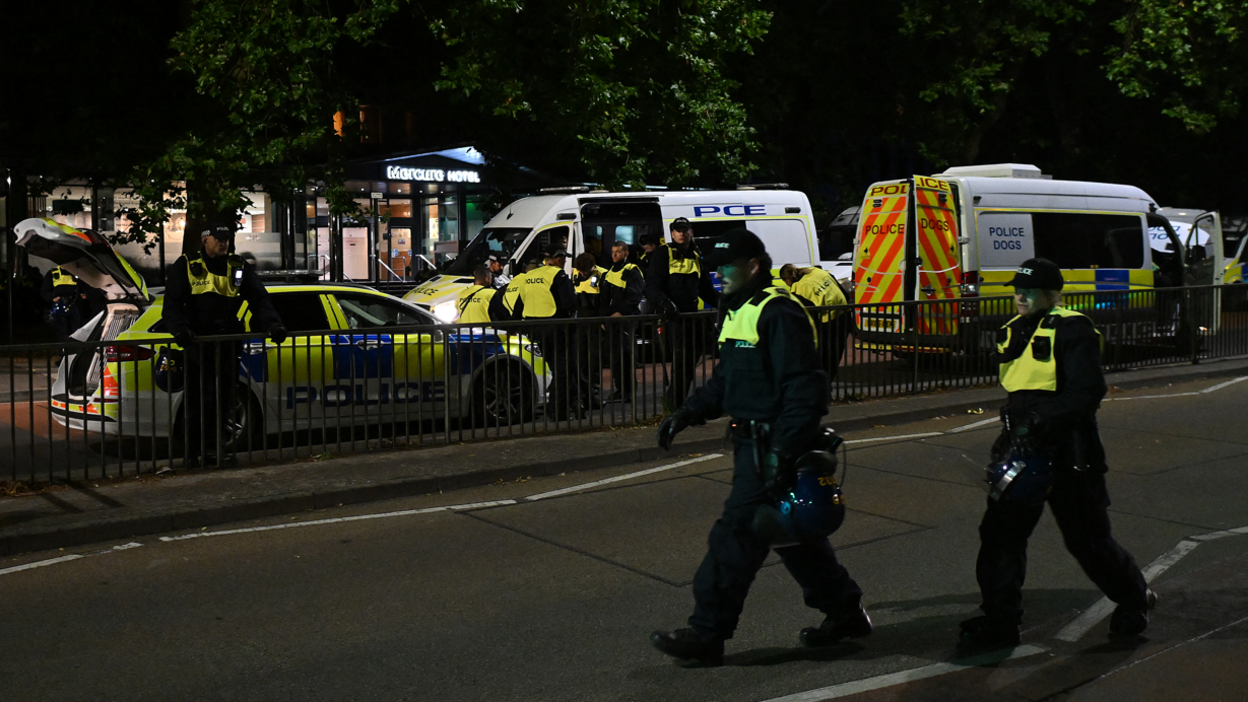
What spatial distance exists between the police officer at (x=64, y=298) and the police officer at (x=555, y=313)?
6.53m

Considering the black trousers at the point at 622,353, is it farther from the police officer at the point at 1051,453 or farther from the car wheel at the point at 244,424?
the police officer at the point at 1051,453

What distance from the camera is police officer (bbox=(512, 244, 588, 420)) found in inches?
432

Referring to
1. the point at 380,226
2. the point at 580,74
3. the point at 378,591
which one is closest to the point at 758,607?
the point at 378,591

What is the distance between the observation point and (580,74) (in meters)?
18.0

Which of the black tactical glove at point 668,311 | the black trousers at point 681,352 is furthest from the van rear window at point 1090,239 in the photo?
the black tactical glove at point 668,311

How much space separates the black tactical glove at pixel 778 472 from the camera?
4816 mm

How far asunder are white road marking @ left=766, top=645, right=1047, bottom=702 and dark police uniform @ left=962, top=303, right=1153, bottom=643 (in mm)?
70

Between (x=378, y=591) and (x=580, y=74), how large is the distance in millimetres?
12718

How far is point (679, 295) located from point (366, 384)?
3392 mm

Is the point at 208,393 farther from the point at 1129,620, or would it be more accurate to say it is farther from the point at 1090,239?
the point at 1090,239

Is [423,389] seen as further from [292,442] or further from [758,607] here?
[758,607]

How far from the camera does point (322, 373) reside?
9836mm

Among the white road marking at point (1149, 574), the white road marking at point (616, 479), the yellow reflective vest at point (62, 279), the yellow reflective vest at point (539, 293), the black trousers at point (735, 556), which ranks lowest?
the white road marking at point (1149, 574)

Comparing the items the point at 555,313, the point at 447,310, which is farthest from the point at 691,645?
the point at 447,310
